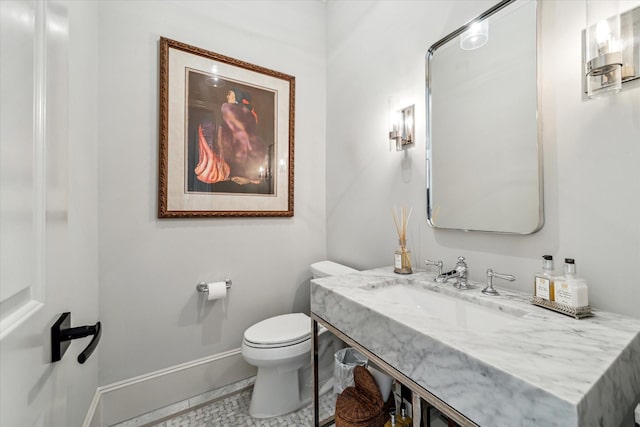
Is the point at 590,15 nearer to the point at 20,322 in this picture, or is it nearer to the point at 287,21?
the point at 20,322

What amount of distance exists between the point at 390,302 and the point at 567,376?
0.51m

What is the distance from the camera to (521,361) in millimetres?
583

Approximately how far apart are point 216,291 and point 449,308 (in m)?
1.30

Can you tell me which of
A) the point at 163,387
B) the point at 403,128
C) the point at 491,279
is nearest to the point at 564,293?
the point at 491,279

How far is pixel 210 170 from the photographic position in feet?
5.76

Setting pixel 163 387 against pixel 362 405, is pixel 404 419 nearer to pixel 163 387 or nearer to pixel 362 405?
pixel 362 405

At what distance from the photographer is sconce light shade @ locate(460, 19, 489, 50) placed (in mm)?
1175

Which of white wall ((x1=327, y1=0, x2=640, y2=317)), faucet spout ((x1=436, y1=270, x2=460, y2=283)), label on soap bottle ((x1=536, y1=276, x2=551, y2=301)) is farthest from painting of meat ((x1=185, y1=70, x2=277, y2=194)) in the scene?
label on soap bottle ((x1=536, y1=276, x2=551, y2=301))

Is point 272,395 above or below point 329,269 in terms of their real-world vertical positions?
below

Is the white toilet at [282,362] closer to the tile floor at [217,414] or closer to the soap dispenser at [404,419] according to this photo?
the tile floor at [217,414]

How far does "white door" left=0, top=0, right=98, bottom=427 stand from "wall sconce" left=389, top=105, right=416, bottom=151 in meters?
1.36

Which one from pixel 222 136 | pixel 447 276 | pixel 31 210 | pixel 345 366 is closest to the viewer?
pixel 31 210

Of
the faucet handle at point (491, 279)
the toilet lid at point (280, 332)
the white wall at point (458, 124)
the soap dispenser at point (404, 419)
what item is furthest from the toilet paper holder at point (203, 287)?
the faucet handle at point (491, 279)

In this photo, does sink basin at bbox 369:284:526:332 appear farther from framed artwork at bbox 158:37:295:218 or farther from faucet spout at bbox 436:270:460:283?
framed artwork at bbox 158:37:295:218
